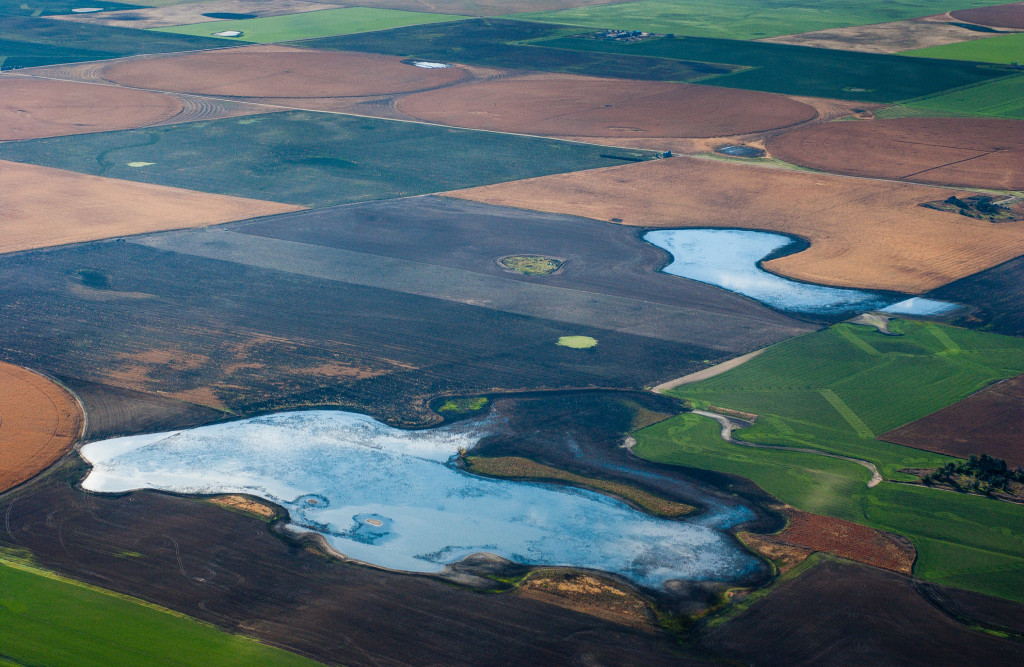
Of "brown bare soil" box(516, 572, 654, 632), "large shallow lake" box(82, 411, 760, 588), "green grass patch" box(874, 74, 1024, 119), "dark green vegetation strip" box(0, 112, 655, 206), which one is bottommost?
"brown bare soil" box(516, 572, 654, 632)

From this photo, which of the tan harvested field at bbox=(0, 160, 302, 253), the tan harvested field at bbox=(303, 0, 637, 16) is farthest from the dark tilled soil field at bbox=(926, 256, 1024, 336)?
the tan harvested field at bbox=(303, 0, 637, 16)

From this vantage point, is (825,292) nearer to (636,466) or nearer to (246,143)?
(636,466)

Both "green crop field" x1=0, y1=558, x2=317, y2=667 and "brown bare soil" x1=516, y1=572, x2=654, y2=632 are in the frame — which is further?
"brown bare soil" x1=516, y1=572, x2=654, y2=632

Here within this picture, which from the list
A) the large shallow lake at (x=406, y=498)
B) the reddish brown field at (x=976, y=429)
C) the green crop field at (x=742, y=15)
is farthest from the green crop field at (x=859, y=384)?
the green crop field at (x=742, y=15)

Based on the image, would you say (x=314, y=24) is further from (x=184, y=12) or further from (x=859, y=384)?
(x=859, y=384)

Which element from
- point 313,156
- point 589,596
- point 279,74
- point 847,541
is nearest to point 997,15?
point 279,74

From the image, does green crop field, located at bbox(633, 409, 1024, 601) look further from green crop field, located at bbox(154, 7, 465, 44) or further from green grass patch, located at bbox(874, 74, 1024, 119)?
green crop field, located at bbox(154, 7, 465, 44)

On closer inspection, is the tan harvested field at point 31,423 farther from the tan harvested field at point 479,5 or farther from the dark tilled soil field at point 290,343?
the tan harvested field at point 479,5
